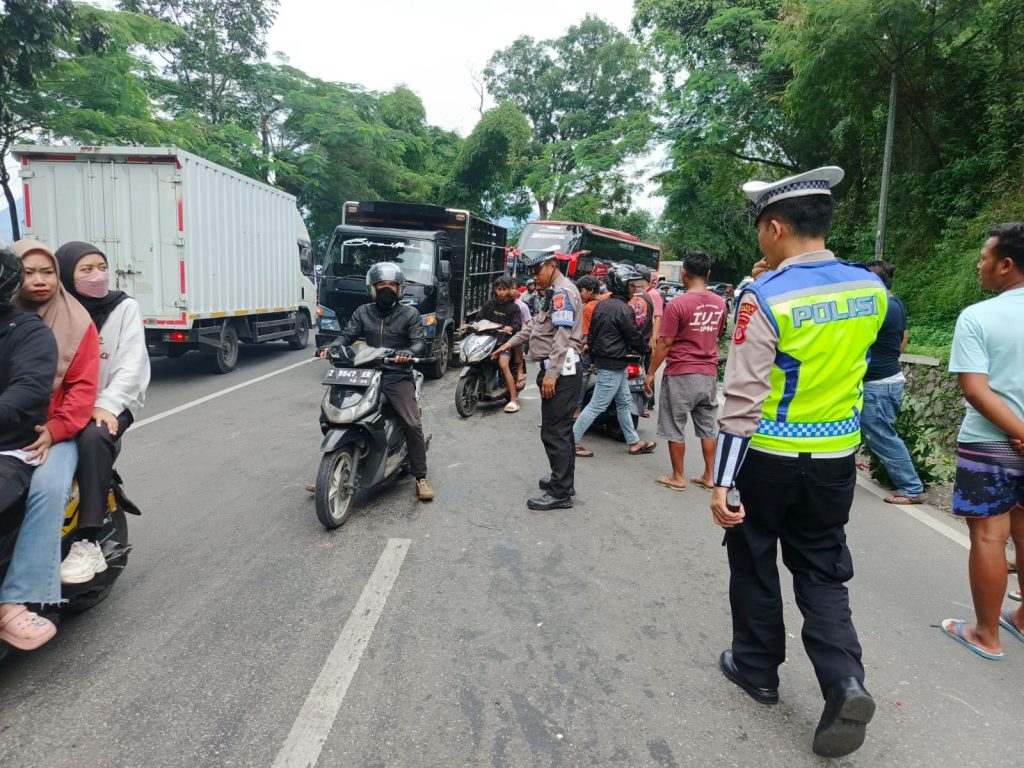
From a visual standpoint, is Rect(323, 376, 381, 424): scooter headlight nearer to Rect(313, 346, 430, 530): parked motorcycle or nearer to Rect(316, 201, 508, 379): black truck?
Rect(313, 346, 430, 530): parked motorcycle

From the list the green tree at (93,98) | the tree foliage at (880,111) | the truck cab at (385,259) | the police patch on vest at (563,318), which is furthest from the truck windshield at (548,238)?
the police patch on vest at (563,318)

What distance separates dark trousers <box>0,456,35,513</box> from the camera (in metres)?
2.43

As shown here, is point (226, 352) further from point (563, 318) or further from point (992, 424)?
point (992, 424)

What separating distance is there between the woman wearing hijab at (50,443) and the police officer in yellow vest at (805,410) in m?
2.61

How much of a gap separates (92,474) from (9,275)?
876 millimetres

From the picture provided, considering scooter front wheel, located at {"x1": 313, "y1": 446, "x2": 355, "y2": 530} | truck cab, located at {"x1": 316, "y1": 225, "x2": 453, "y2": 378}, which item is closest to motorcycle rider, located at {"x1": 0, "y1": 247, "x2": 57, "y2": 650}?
scooter front wheel, located at {"x1": 313, "y1": 446, "x2": 355, "y2": 530}

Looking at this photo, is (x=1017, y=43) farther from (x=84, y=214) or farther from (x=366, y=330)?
(x=84, y=214)

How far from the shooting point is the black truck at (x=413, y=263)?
33.2 ft

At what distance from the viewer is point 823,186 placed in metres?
2.44

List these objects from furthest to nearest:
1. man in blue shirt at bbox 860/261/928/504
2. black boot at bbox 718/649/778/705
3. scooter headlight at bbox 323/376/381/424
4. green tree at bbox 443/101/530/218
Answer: green tree at bbox 443/101/530/218 < man in blue shirt at bbox 860/261/928/504 < scooter headlight at bbox 323/376/381/424 < black boot at bbox 718/649/778/705

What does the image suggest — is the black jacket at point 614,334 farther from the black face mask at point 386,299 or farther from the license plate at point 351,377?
the license plate at point 351,377

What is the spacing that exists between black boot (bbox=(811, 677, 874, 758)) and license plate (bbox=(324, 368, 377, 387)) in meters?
3.28

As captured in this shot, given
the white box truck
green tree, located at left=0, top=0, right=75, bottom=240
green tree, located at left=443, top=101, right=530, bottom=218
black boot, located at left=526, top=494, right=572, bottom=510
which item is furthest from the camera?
green tree, located at left=443, top=101, right=530, bottom=218

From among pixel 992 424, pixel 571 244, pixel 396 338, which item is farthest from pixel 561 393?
pixel 571 244
